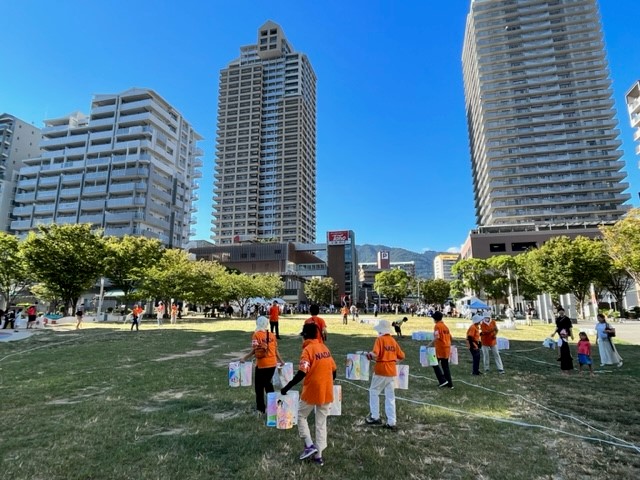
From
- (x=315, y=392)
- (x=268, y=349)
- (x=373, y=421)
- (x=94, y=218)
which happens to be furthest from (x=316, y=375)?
(x=94, y=218)

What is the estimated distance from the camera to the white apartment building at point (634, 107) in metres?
60.7

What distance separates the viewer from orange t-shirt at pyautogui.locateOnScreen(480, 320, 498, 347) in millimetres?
10758

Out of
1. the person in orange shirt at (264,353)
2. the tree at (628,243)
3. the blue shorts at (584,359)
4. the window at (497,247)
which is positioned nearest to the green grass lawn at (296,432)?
the person in orange shirt at (264,353)

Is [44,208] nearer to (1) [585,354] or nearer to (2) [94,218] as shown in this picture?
(2) [94,218]

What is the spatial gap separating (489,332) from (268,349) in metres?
7.28

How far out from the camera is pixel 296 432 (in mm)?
5633

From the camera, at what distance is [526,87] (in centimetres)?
10775

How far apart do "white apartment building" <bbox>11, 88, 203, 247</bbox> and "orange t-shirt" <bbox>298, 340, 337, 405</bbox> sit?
7011 cm

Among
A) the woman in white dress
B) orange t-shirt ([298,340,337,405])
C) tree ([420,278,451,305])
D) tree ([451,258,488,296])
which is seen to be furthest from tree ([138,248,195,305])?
tree ([420,278,451,305])

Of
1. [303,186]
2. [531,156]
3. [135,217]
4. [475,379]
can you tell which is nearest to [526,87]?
[531,156]

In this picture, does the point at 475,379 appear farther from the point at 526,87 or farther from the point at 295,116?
the point at 295,116

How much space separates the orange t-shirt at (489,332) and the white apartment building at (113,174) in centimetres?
6694

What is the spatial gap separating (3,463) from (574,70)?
135325mm

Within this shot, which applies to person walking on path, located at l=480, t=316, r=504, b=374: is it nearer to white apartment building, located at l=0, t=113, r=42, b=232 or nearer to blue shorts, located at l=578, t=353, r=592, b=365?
blue shorts, located at l=578, t=353, r=592, b=365
